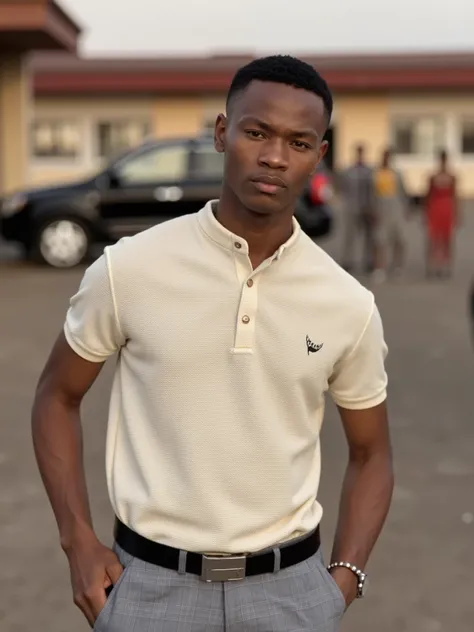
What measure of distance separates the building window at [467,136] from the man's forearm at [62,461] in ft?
108

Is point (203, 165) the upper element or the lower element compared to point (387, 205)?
upper

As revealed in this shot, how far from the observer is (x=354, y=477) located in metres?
2.21

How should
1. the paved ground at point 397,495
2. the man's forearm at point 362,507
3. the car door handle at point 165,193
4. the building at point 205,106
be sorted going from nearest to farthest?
1. the man's forearm at point 362,507
2. the paved ground at point 397,495
3. the car door handle at point 165,193
4. the building at point 205,106

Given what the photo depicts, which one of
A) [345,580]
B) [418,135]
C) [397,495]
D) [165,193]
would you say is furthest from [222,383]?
[418,135]

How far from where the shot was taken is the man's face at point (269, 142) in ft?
6.36

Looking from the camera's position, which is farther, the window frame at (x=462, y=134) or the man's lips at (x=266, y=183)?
the window frame at (x=462, y=134)

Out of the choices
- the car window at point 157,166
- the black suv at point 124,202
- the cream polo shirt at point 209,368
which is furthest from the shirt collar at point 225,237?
the car window at point 157,166

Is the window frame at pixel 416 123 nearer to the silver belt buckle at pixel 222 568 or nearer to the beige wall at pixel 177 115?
the beige wall at pixel 177 115

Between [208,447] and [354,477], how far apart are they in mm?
423

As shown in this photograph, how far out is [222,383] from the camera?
191 centimetres

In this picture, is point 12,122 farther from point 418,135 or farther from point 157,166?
point 418,135

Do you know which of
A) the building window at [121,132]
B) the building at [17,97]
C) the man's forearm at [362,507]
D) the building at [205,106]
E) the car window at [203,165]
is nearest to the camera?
the man's forearm at [362,507]

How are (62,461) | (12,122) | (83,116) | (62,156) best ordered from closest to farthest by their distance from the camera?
(62,461)
(12,122)
(83,116)
(62,156)

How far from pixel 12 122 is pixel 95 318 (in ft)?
68.0
